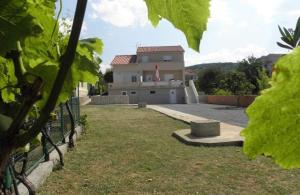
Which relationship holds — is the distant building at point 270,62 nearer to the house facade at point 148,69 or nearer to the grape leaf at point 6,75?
the grape leaf at point 6,75

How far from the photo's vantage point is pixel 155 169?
7762 millimetres

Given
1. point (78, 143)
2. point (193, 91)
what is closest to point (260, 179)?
point (78, 143)

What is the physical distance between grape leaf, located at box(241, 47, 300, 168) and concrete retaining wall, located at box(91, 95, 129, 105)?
42.4 meters

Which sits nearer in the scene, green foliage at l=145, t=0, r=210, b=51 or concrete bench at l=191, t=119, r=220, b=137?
green foliage at l=145, t=0, r=210, b=51

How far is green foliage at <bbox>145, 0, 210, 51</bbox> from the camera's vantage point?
43 centimetres

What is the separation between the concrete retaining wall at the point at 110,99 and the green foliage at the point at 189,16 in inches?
1663

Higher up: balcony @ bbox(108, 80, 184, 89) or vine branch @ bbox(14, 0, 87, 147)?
balcony @ bbox(108, 80, 184, 89)

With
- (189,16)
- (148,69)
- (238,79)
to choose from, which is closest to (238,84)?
(238,79)

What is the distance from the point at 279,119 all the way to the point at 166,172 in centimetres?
732

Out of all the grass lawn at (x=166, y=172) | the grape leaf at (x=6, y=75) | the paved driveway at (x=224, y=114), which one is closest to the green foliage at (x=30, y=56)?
the grape leaf at (x=6, y=75)

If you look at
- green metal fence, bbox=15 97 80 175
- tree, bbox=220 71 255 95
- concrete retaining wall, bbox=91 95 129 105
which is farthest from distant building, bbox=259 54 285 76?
concrete retaining wall, bbox=91 95 129 105

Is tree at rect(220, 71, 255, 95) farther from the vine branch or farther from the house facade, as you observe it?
the vine branch

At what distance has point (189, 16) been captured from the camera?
438 mm

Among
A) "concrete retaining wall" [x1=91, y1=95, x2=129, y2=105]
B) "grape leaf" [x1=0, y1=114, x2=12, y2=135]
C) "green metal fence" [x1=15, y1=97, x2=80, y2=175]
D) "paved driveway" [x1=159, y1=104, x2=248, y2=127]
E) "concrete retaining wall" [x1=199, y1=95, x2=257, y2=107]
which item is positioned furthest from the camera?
"concrete retaining wall" [x1=91, y1=95, x2=129, y2=105]
